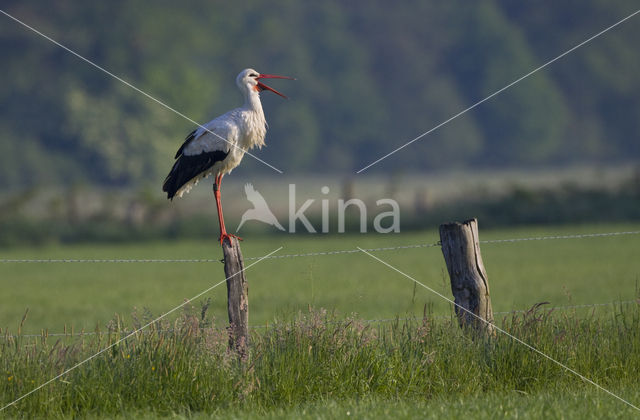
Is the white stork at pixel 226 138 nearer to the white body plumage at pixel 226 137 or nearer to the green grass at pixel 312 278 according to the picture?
the white body plumage at pixel 226 137

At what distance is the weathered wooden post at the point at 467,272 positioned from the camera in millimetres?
6980

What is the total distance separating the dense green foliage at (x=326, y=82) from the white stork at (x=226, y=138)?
5942cm

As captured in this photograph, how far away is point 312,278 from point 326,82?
78.6 metres

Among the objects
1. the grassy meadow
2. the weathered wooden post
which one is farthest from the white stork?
the weathered wooden post

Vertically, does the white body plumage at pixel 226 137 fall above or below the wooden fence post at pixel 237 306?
above

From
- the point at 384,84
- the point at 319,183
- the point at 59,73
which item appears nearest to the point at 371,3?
the point at 384,84

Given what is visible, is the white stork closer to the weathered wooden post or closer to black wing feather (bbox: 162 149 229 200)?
black wing feather (bbox: 162 149 229 200)

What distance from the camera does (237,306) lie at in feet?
22.0

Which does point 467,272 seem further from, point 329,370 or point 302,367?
point 302,367

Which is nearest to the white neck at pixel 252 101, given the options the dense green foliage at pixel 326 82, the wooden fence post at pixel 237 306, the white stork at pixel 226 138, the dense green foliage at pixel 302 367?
the white stork at pixel 226 138

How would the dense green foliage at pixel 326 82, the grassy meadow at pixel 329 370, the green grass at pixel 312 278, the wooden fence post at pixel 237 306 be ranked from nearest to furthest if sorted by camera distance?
the grassy meadow at pixel 329 370, the wooden fence post at pixel 237 306, the green grass at pixel 312 278, the dense green foliage at pixel 326 82

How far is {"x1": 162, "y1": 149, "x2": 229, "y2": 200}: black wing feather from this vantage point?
8688mm

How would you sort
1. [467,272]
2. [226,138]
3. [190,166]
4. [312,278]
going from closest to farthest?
1. [467,272]
2. [226,138]
3. [190,166]
4. [312,278]

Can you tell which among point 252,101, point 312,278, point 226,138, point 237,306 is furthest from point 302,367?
point 312,278
